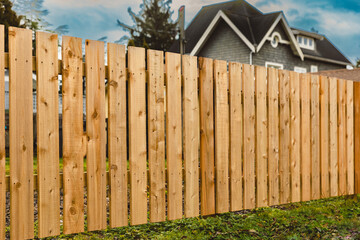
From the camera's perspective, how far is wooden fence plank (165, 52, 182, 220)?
3705 mm

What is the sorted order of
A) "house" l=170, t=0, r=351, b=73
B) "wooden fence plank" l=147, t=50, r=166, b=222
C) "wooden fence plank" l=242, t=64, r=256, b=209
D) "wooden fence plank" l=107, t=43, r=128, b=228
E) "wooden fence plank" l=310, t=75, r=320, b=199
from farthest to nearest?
1. "house" l=170, t=0, r=351, b=73
2. "wooden fence plank" l=310, t=75, r=320, b=199
3. "wooden fence plank" l=242, t=64, r=256, b=209
4. "wooden fence plank" l=147, t=50, r=166, b=222
5. "wooden fence plank" l=107, t=43, r=128, b=228

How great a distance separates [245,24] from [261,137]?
15.0 metres

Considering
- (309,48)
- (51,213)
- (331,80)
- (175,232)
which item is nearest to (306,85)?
(331,80)

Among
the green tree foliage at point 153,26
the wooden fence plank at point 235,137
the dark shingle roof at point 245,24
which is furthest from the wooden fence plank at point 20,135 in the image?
the green tree foliage at point 153,26

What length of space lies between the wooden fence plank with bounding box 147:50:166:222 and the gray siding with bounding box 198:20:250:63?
48.7 ft

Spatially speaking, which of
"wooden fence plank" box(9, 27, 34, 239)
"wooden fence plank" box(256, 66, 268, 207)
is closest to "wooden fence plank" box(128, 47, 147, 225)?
"wooden fence plank" box(9, 27, 34, 239)

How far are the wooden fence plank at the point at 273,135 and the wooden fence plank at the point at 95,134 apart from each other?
219 cm

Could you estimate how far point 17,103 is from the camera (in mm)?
2906

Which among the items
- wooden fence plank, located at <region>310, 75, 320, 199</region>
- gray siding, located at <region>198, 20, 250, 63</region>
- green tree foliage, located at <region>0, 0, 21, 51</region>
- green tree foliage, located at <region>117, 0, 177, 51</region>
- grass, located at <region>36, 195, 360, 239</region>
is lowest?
grass, located at <region>36, 195, 360, 239</region>

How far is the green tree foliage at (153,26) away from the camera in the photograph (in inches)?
1299

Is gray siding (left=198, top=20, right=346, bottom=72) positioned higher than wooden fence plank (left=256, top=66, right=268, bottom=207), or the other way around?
gray siding (left=198, top=20, right=346, bottom=72)

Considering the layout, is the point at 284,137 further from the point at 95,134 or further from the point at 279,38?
the point at 279,38

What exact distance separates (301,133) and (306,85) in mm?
640

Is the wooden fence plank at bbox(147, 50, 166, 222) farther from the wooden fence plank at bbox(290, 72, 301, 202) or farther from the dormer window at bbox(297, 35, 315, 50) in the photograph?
the dormer window at bbox(297, 35, 315, 50)
